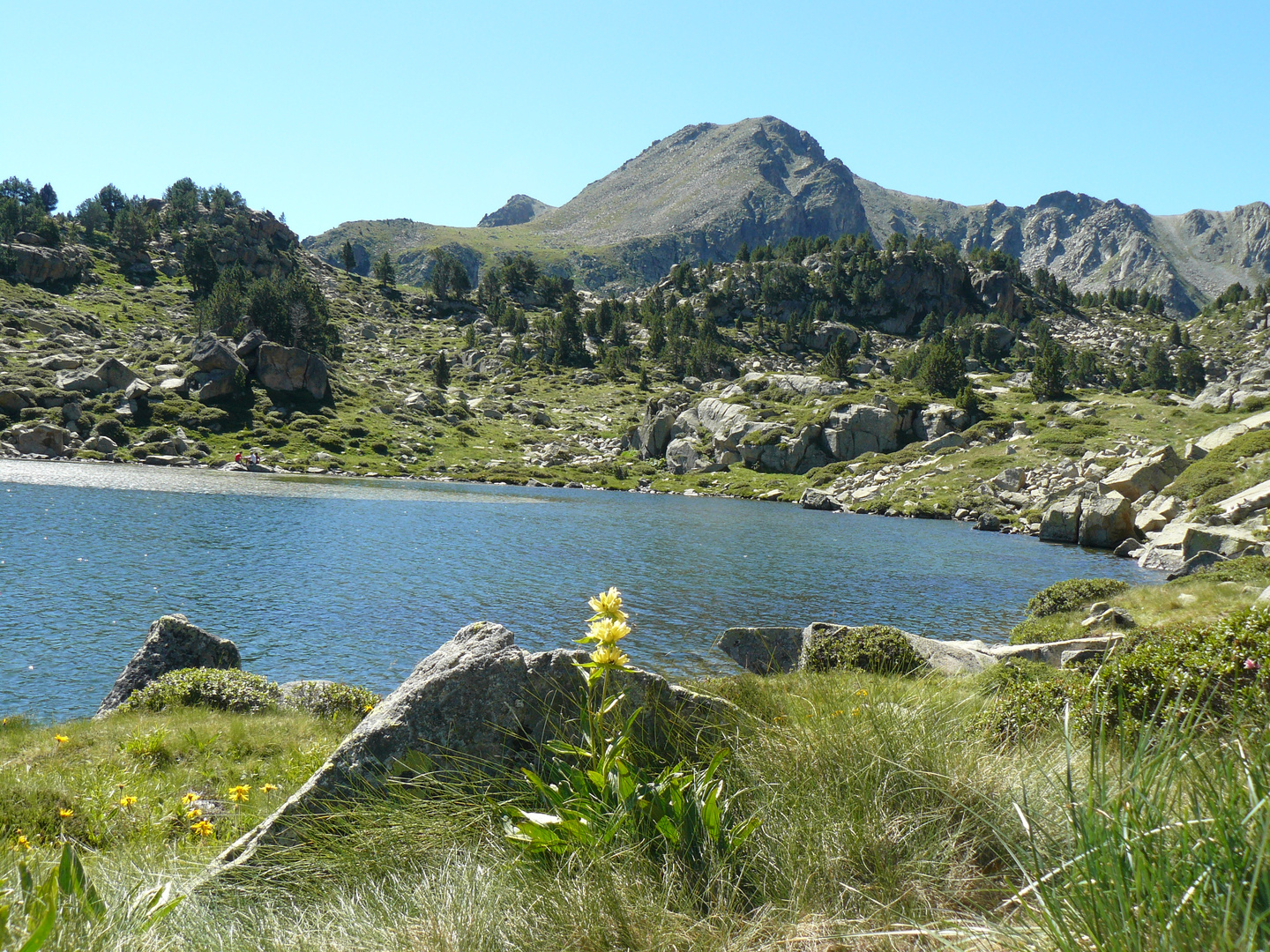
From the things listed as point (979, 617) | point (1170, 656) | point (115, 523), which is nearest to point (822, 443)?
point (979, 617)

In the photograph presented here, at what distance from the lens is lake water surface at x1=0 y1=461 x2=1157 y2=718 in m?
20.6

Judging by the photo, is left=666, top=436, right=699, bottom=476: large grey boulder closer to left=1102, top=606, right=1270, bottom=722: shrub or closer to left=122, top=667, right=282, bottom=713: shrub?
left=122, top=667, right=282, bottom=713: shrub

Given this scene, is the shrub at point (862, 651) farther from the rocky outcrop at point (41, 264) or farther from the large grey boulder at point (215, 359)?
the rocky outcrop at point (41, 264)

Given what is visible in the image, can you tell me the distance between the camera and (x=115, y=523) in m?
40.4

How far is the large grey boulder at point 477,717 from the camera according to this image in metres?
5.84

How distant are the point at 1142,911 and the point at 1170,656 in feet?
30.4

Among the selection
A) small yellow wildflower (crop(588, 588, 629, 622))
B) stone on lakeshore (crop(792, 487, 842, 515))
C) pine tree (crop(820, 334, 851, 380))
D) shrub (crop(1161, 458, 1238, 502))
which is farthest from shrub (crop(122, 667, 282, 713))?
pine tree (crop(820, 334, 851, 380))

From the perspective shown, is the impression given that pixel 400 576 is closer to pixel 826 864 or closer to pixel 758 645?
pixel 758 645

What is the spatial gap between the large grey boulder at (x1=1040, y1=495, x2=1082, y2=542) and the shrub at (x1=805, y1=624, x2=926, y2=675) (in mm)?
51565

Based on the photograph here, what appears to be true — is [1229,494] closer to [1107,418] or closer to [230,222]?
[1107,418]

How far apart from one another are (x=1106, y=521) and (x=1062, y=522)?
172 inches

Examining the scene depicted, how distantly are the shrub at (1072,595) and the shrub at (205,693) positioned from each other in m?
25.4

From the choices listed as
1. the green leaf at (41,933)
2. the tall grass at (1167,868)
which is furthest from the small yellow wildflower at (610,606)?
the green leaf at (41,933)

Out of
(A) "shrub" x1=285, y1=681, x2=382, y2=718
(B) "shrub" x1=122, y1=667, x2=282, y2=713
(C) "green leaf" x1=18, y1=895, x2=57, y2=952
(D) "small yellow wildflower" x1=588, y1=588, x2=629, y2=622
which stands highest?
(D) "small yellow wildflower" x1=588, y1=588, x2=629, y2=622
